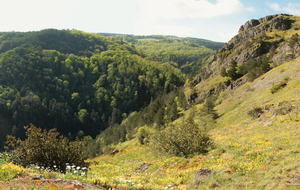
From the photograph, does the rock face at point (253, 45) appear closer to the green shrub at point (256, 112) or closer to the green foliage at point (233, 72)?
the green foliage at point (233, 72)

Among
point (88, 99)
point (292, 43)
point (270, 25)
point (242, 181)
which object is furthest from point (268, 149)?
point (88, 99)

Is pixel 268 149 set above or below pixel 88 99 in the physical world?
above

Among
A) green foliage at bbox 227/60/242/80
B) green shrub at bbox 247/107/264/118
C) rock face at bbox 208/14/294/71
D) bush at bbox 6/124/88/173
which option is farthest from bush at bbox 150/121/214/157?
rock face at bbox 208/14/294/71

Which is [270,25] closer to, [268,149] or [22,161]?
[268,149]

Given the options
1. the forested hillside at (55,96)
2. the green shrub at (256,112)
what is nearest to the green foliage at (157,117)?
the green shrub at (256,112)

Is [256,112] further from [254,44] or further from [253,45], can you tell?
[254,44]

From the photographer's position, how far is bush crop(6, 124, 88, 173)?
9.50m

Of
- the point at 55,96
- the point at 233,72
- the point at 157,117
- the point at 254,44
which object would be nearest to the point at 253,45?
the point at 254,44

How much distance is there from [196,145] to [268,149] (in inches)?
220

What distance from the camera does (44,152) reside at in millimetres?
9852

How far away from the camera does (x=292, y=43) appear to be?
1684 inches

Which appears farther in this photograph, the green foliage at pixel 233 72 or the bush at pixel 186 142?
the green foliage at pixel 233 72

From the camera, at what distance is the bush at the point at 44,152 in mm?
9497

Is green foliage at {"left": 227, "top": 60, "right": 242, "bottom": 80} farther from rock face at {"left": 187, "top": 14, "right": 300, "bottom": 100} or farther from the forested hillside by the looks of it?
the forested hillside
